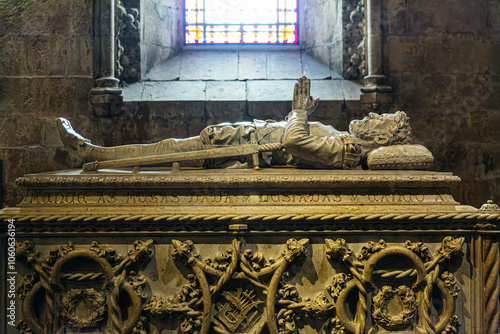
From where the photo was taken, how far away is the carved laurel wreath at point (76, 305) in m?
3.23

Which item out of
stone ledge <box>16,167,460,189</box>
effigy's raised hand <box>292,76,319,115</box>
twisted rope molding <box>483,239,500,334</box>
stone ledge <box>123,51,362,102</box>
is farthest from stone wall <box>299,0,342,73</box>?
twisted rope molding <box>483,239,500,334</box>

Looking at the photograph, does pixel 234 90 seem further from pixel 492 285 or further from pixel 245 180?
pixel 492 285

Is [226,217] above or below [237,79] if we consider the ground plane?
below

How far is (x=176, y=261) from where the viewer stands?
3283 mm

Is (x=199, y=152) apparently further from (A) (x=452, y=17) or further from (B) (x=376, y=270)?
(A) (x=452, y=17)

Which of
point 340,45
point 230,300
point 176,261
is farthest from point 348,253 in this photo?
point 340,45

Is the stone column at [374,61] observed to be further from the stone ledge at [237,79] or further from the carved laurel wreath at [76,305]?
the carved laurel wreath at [76,305]

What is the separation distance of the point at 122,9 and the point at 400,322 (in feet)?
14.4

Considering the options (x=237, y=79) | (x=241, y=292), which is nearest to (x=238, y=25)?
(x=237, y=79)

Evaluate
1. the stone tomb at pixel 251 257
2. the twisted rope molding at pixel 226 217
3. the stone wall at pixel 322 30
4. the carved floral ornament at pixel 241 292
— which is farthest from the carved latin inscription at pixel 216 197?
the stone wall at pixel 322 30

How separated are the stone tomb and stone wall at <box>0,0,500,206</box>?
2042 millimetres

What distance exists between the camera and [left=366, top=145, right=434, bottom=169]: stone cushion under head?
364 cm

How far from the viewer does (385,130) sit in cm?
387

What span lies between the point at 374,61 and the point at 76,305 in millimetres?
3946
